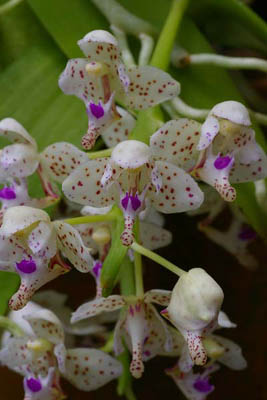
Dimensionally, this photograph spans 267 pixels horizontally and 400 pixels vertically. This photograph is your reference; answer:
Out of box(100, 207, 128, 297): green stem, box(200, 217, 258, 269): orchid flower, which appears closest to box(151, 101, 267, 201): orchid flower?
box(100, 207, 128, 297): green stem

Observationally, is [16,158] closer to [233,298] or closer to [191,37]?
[191,37]

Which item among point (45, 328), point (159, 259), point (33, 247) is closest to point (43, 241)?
point (33, 247)

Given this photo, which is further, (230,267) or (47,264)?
(230,267)

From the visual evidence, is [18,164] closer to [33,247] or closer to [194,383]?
[33,247]

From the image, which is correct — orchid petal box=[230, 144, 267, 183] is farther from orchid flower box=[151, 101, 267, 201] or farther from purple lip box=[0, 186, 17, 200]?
purple lip box=[0, 186, 17, 200]

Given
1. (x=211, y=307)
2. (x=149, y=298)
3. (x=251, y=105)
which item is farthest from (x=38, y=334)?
(x=251, y=105)

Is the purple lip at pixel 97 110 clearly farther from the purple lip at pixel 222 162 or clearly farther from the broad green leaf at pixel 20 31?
the broad green leaf at pixel 20 31

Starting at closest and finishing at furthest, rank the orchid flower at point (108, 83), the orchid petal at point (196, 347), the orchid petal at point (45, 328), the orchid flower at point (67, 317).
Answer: the orchid petal at point (196, 347) → the orchid flower at point (108, 83) → the orchid petal at point (45, 328) → the orchid flower at point (67, 317)

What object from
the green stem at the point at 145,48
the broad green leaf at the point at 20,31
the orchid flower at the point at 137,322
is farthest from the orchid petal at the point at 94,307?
the broad green leaf at the point at 20,31
